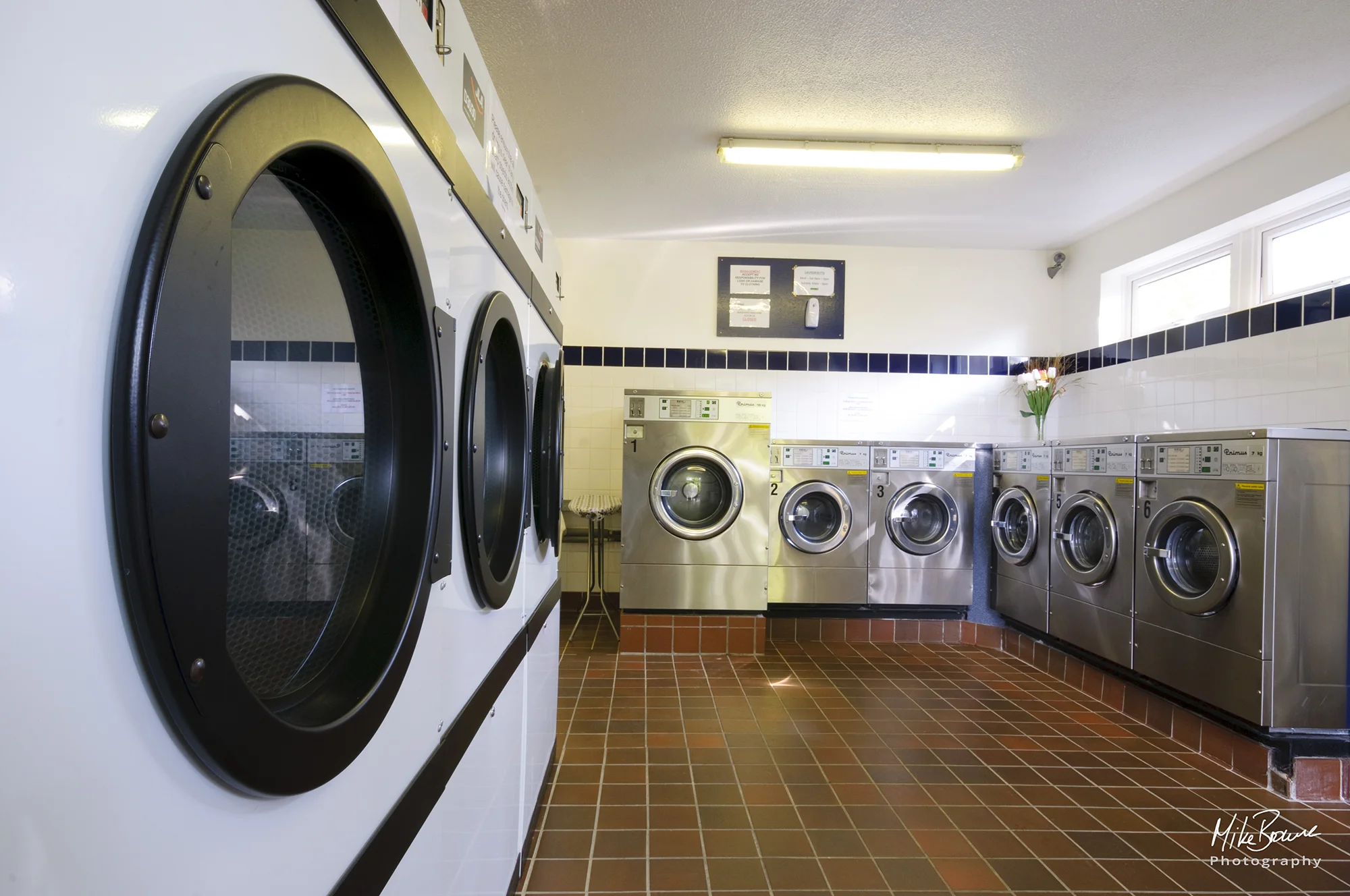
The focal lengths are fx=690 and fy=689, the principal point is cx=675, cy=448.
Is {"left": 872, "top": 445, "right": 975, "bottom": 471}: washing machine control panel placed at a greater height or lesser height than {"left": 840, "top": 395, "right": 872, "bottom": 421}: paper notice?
lesser

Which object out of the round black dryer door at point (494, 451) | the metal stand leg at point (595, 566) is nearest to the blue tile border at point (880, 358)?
the metal stand leg at point (595, 566)

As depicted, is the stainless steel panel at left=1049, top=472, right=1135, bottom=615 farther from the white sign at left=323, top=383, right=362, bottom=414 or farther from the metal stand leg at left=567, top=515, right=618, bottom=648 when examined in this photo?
the white sign at left=323, top=383, right=362, bottom=414

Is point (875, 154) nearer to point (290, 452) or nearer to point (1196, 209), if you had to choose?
point (1196, 209)

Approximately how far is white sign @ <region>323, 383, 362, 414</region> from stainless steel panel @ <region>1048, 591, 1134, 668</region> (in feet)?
10.4

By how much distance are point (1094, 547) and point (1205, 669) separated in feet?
2.51

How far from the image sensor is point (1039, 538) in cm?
358

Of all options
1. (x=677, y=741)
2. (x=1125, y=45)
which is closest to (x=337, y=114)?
(x=677, y=741)

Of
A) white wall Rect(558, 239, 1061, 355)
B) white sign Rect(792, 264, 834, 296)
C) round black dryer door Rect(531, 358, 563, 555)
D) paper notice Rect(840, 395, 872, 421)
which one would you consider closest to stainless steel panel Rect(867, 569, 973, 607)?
paper notice Rect(840, 395, 872, 421)

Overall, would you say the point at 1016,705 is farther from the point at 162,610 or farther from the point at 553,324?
the point at 162,610

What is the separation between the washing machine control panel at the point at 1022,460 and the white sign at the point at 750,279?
183 cm

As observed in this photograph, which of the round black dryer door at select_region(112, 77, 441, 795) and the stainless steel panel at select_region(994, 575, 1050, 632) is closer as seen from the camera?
the round black dryer door at select_region(112, 77, 441, 795)

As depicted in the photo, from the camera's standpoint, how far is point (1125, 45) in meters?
2.52

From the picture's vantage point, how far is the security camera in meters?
4.77

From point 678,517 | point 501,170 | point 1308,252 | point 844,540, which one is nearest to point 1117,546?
point 844,540
